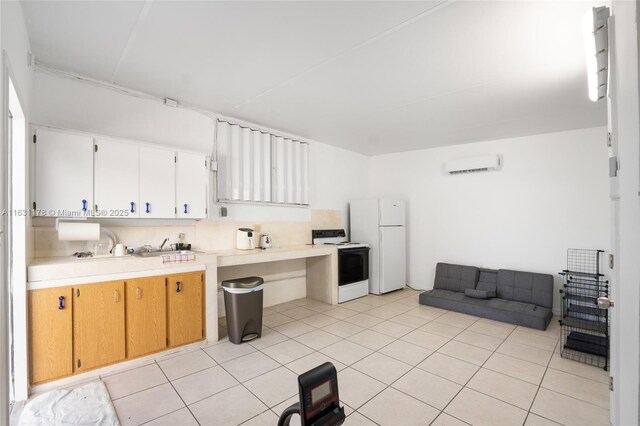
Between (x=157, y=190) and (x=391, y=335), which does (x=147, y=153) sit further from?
(x=391, y=335)

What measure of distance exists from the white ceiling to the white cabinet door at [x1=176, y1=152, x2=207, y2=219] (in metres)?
0.75

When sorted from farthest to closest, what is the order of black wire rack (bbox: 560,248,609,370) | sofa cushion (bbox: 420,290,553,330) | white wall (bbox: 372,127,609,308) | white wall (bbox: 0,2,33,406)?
white wall (bbox: 372,127,609,308) → sofa cushion (bbox: 420,290,553,330) → black wire rack (bbox: 560,248,609,370) → white wall (bbox: 0,2,33,406)

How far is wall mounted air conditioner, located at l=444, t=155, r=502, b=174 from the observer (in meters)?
4.93

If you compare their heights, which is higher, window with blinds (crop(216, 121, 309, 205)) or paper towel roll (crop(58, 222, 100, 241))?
window with blinds (crop(216, 121, 309, 205))

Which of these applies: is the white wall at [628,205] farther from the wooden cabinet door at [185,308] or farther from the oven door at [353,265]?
the oven door at [353,265]

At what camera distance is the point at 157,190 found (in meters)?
3.23

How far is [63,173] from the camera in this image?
268 cm

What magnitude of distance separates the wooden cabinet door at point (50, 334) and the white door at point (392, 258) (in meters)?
4.37

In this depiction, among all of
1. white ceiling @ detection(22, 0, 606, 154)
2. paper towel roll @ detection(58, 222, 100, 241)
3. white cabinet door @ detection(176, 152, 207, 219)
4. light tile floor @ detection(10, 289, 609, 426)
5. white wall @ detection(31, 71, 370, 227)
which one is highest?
white ceiling @ detection(22, 0, 606, 154)

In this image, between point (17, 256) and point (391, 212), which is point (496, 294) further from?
point (17, 256)

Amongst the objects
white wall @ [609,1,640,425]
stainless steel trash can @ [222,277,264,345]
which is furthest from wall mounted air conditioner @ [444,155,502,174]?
white wall @ [609,1,640,425]

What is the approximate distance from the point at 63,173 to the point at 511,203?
19.2ft

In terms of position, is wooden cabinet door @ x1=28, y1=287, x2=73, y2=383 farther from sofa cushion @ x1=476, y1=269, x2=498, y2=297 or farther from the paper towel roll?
sofa cushion @ x1=476, y1=269, x2=498, y2=297

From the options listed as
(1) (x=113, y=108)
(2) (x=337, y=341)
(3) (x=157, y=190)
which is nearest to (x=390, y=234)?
(2) (x=337, y=341)
